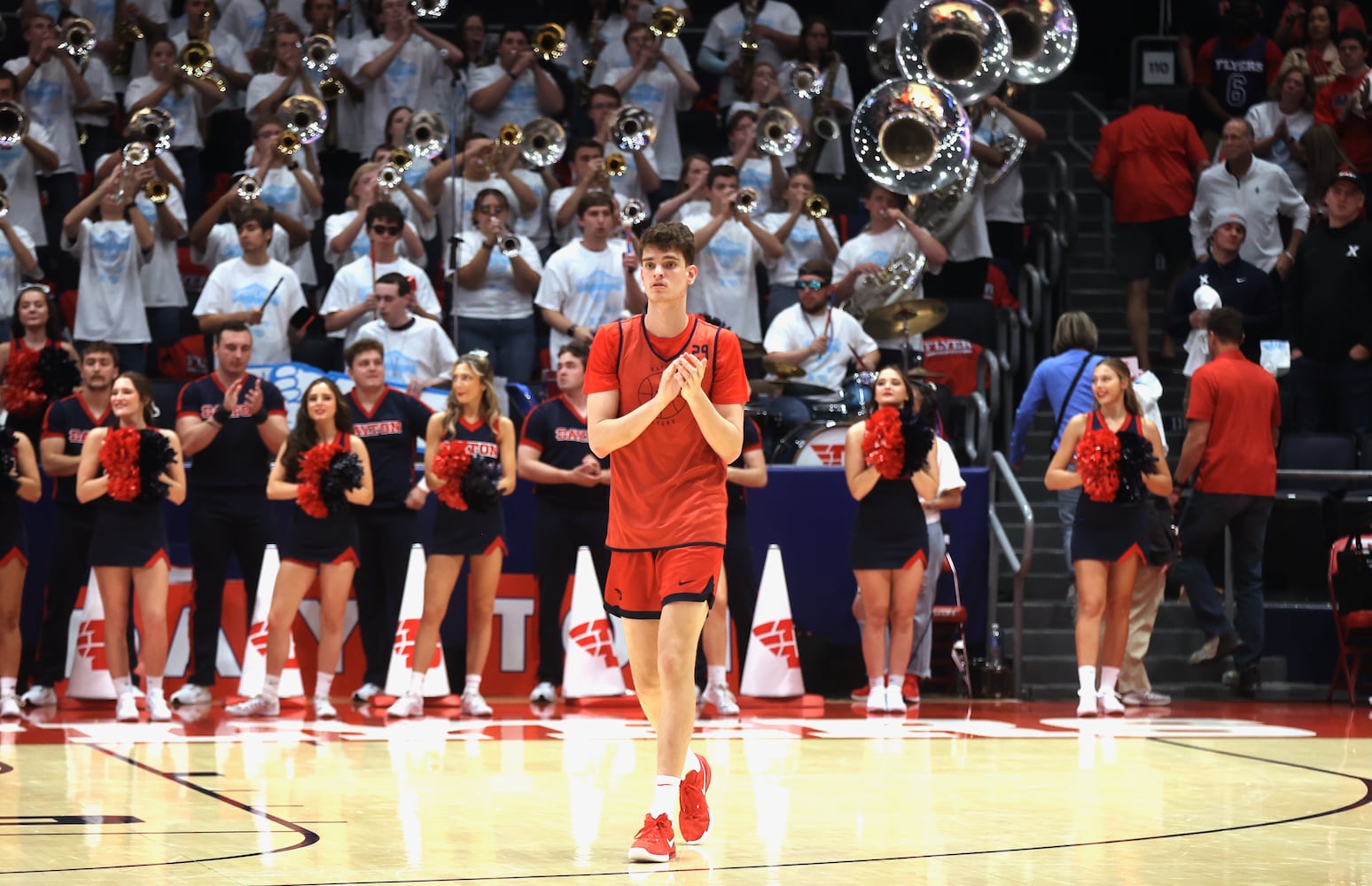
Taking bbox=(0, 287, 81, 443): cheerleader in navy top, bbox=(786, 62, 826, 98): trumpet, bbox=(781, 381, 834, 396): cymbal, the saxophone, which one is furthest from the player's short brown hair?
bbox=(786, 62, 826, 98): trumpet

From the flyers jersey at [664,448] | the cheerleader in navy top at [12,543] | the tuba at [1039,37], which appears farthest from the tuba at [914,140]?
the flyers jersey at [664,448]

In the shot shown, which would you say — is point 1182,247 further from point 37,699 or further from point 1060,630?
point 37,699

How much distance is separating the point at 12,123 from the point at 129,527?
490 cm

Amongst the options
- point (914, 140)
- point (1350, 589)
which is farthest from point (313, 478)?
point (1350, 589)

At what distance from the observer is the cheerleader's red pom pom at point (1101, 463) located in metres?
10.8

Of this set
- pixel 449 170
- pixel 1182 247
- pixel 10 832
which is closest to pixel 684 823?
pixel 10 832

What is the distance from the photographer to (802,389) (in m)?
13.2

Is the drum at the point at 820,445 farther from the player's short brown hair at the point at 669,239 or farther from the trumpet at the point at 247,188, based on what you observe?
the player's short brown hair at the point at 669,239

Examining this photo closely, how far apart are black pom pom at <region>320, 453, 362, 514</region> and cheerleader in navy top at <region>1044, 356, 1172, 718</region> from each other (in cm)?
426

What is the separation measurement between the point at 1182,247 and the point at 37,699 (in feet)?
34.1

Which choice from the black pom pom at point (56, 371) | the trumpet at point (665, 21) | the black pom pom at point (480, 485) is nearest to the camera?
the black pom pom at point (480, 485)

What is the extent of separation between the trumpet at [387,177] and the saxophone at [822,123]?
4195 mm

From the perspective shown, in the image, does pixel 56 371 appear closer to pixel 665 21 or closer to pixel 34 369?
pixel 34 369

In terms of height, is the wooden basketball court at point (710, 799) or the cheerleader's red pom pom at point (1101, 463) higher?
the cheerleader's red pom pom at point (1101, 463)
